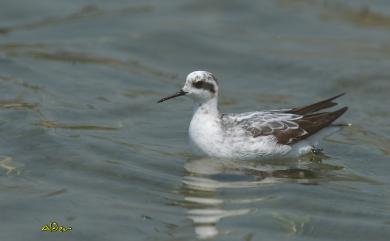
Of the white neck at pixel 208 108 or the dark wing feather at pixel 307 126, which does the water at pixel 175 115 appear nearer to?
the dark wing feather at pixel 307 126

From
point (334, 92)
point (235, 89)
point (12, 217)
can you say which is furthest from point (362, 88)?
point (12, 217)

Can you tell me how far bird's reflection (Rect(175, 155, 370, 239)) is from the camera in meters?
10.1

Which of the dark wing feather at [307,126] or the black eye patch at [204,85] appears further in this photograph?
the dark wing feather at [307,126]

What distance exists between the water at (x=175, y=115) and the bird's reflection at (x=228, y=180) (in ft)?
0.09

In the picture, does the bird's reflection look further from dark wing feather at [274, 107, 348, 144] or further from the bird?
dark wing feather at [274, 107, 348, 144]

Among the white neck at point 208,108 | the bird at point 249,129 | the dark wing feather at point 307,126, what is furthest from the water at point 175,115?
the white neck at point 208,108

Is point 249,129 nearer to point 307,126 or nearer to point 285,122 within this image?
point 285,122

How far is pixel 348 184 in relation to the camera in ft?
37.7

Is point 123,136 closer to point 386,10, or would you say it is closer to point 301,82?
point 301,82

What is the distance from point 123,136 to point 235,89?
12.2 feet

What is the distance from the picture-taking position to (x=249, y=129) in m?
12.5

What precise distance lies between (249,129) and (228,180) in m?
1.26

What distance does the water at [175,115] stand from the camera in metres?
9.96

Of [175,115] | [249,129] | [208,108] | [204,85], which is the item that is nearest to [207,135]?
[208,108]
